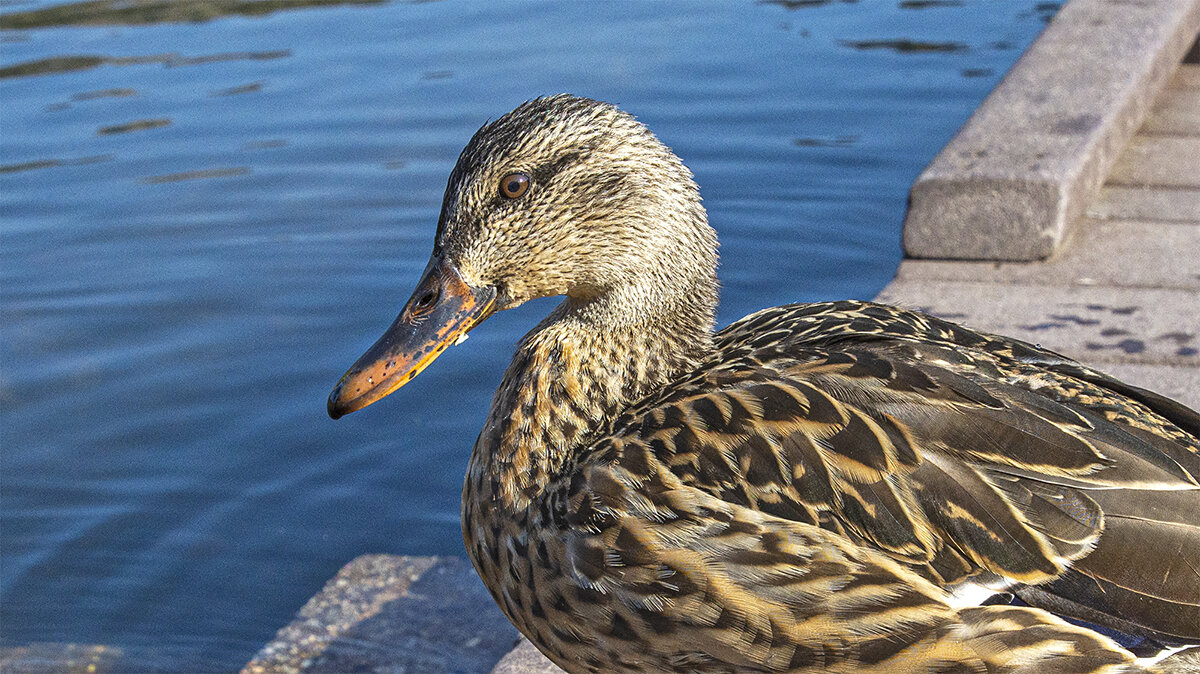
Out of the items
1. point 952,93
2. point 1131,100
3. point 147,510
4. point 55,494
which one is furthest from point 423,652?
point 952,93

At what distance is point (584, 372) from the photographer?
3.14 meters

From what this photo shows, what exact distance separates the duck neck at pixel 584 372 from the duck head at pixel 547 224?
33mm

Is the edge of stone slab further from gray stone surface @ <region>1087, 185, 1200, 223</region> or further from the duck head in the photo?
the duck head

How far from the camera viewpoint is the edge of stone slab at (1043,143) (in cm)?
495

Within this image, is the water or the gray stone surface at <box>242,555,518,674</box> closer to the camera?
the gray stone surface at <box>242,555,518,674</box>

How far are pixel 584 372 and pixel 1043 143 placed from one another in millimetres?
2799

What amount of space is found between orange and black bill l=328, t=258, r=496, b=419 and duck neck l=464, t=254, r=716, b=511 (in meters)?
0.20

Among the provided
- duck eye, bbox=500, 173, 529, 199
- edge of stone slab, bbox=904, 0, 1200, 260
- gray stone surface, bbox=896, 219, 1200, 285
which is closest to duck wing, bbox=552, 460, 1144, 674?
duck eye, bbox=500, 173, 529, 199

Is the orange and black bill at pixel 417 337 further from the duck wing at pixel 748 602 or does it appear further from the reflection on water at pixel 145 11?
the reflection on water at pixel 145 11

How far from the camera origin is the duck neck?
306 centimetres

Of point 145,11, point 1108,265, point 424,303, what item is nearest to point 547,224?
point 424,303

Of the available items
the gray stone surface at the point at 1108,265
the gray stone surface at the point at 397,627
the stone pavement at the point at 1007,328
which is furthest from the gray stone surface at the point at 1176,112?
the gray stone surface at the point at 397,627

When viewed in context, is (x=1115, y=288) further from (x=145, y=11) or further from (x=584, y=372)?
(x=145, y=11)

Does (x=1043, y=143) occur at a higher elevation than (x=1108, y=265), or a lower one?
higher
